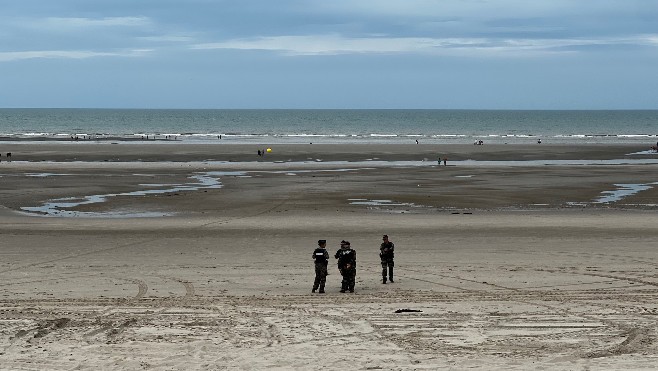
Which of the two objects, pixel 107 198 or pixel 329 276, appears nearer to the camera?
pixel 329 276

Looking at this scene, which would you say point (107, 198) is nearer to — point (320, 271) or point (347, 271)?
point (320, 271)

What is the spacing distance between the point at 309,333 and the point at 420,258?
982 centimetres

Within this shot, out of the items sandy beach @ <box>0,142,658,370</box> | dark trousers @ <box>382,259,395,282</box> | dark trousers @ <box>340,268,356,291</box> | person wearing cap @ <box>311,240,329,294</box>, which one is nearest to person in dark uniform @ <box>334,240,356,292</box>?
dark trousers @ <box>340,268,356,291</box>

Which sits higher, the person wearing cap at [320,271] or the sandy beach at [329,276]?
the person wearing cap at [320,271]

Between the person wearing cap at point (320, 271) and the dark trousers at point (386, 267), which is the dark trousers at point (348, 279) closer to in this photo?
the person wearing cap at point (320, 271)

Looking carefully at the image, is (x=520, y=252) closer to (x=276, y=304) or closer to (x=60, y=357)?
(x=276, y=304)

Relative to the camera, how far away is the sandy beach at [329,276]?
46.4 feet

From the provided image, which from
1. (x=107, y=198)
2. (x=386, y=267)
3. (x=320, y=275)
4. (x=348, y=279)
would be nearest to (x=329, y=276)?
(x=386, y=267)

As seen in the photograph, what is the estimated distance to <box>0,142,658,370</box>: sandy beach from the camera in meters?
14.2

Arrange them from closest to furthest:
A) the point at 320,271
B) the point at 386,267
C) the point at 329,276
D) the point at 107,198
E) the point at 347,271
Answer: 1. the point at 320,271
2. the point at 347,271
3. the point at 386,267
4. the point at 329,276
5. the point at 107,198

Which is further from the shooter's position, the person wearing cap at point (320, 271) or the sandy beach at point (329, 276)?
the person wearing cap at point (320, 271)

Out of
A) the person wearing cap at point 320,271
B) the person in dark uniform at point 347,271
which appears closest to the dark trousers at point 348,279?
the person in dark uniform at point 347,271

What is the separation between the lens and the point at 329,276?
866 inches

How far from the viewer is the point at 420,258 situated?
24594 millimetres
